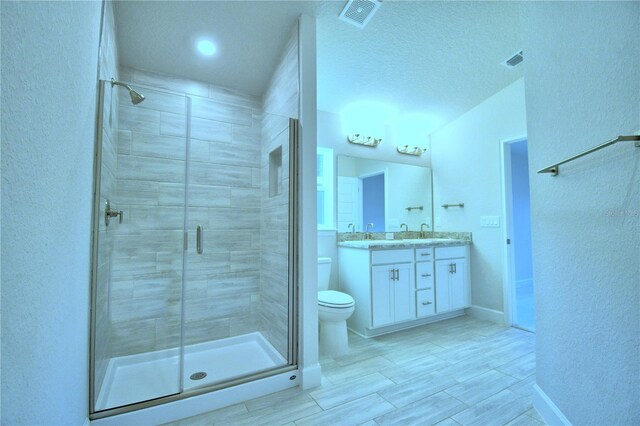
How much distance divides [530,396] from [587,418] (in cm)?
59

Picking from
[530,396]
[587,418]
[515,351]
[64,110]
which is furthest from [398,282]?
[64,110]

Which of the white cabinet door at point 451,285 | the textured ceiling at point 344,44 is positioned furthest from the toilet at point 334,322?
the textured ceiling at point 344,44

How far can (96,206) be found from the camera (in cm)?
142

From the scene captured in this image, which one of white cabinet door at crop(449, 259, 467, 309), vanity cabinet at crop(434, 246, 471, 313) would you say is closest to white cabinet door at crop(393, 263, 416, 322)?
vanity cabinet at crop(434, 246, 471, 313)

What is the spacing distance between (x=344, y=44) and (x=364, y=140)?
1223 mm

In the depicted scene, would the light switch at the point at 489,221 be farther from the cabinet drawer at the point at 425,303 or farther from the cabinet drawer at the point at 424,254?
the cabinet drawer at the point at 425,303

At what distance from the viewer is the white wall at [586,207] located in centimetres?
95

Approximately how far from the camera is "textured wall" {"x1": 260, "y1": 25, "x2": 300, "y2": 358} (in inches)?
80.9

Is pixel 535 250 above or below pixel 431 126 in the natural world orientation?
below

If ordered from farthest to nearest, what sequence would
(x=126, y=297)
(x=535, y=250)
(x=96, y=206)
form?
(x=126, y=297) → (x=535, y=250) → (x=96, y=206)

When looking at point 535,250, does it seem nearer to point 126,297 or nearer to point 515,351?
point 515,351

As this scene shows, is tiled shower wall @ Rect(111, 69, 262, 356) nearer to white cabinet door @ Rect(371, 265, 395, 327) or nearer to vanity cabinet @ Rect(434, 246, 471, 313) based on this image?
white cabinet door @ Rect(371, 265, 395, 327)

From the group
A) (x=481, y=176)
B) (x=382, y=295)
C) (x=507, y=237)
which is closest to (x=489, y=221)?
(x=507, y=237)

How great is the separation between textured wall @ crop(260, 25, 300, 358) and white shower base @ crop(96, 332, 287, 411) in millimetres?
185
